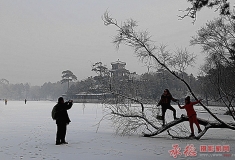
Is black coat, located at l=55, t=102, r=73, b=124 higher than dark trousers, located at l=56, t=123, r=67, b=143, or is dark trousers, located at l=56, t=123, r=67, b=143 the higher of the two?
black coat, located at l=55, t=102, r=73, b=124

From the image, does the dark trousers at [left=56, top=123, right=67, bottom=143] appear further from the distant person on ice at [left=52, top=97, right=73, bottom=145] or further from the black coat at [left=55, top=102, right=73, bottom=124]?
the black coat at [left=55, top=102, right=73, bottom=124]

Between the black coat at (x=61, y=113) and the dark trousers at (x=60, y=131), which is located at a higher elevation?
the black coat at (x=61, y=113)

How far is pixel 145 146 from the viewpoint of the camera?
829 cm

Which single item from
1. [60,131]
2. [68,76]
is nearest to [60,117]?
[60,131]

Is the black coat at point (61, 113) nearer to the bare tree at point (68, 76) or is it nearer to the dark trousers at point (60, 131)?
the dark trousers at point (60, 131)

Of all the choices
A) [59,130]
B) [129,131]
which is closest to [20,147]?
[59,130]

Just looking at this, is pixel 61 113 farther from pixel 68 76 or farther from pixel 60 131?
pixel 68 76

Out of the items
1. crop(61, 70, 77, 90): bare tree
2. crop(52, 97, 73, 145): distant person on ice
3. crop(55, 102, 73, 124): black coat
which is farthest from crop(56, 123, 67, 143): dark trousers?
crop(61, 70, 77, 90): bare tree

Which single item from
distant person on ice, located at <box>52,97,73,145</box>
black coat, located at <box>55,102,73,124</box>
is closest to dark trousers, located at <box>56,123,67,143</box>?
distant person on ice, located at <box>52,97,73,145</box>

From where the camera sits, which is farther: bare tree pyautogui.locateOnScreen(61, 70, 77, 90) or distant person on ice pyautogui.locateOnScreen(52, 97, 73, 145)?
bare tree pyautogui.locateOnScreen(61, 70, 77, 90)

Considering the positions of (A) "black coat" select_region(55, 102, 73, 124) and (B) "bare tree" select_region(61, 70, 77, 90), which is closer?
(A) "black coat" select_region(55, 102, 73, 124)

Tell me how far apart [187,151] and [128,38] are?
5.06 m

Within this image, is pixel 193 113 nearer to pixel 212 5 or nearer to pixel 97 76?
pixel 212 5

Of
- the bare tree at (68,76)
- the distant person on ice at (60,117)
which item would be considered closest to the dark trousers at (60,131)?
the distant person on ice at (60,117)
